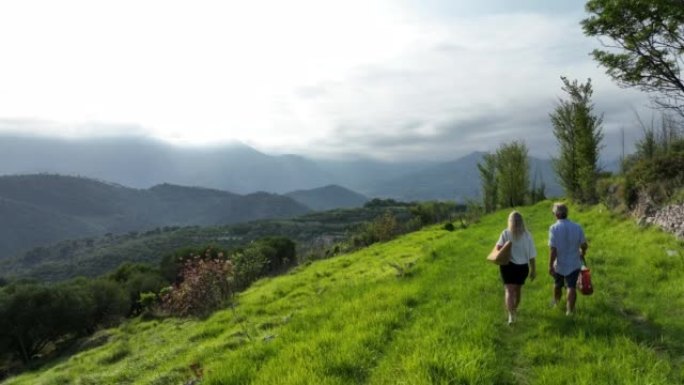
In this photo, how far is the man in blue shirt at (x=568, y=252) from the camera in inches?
443

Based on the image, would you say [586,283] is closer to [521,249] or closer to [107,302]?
[521,249]

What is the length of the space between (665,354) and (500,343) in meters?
2.71

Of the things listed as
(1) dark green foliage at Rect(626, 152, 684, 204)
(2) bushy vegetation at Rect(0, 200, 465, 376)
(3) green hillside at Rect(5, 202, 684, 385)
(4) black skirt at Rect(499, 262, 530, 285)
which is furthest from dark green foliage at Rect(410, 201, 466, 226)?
(4) black skirt at Rect(499, 262, 530, 285)

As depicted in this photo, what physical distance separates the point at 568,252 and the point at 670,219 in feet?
35.7

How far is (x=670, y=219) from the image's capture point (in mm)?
19203

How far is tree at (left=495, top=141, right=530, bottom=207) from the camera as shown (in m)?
60.8

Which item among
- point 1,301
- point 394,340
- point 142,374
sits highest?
point 394,340

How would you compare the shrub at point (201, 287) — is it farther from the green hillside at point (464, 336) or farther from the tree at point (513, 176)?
the tree at point (513, 176)

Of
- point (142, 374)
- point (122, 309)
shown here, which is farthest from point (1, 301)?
point (142, 374)

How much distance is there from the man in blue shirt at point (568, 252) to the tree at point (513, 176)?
51.6 metres

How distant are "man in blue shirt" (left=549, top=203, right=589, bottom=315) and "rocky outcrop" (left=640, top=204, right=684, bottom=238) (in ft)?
30.2

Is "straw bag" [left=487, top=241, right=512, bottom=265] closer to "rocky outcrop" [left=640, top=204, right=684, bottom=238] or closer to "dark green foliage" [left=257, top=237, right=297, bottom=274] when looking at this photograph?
"rocky outcrop" [left=640, top=204, right=684, bottom=238]

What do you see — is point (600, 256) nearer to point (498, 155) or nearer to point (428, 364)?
point (428, 364)

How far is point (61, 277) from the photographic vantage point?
18012cm
